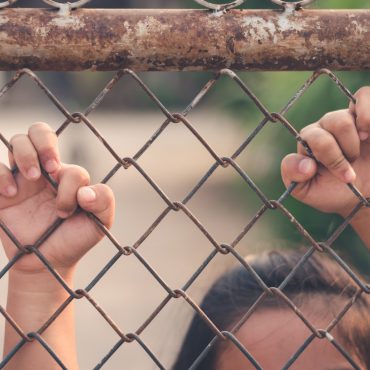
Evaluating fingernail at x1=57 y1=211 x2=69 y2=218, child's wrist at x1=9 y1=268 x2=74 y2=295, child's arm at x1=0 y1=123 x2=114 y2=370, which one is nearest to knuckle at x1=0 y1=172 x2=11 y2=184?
child's arm at x1=0 y1=123 x2=114 y2=370

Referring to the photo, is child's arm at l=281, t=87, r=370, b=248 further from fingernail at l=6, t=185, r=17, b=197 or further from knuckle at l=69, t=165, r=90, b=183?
fingernail at l=6, t=185, r=17, b=197

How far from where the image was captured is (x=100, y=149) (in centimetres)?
1384

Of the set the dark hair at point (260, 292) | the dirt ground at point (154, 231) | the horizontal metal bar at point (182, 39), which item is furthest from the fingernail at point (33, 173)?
the dirt ground at point (154, 231)

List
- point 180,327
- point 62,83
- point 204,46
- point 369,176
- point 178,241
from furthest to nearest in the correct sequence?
point 62,83 → point 178,241 → point 180,327 → point 369,176 → point 204,46

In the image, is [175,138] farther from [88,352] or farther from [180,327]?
[180,327]

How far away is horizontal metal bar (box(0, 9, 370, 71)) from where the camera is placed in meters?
1.39

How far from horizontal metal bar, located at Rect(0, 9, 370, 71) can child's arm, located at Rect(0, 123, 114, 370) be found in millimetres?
198

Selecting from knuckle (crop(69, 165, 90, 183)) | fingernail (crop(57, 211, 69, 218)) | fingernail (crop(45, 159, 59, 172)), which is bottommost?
fingernail (crop(57, 211, 69, 218))

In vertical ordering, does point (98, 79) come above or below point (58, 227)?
above

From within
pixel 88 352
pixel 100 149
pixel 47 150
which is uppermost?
pixel 100 149

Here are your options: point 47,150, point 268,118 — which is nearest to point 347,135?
point 268,118

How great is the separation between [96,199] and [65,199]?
0.05 metres

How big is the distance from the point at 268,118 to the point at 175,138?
→ 15.8 metres

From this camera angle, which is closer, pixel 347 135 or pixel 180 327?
pixel 347 135
